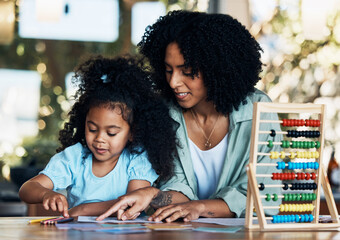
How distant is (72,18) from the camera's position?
5664 millimetres

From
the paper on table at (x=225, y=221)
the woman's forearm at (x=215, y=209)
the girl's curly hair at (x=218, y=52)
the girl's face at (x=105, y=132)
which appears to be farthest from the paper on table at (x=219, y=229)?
the girl's curly hair at (x=218, y=52)

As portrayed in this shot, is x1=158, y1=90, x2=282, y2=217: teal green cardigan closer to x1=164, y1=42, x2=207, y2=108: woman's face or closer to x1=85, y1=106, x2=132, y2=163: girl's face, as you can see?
x1=164, y1=42, x2=207, y2=108: woman's face

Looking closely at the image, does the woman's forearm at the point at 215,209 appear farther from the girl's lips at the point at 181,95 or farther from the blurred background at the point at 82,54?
the blurred background at the point at 82,54

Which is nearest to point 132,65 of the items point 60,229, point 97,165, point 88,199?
point 97,165

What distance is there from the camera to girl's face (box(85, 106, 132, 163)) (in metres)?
2.20

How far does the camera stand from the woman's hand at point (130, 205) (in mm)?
1906

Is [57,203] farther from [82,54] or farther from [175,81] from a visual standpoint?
[82,54]

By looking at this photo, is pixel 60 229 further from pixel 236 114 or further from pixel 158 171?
pixel 236 114

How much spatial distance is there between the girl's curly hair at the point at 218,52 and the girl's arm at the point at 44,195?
2.41ft

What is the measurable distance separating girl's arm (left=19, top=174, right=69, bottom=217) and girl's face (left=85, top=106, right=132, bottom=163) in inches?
8.9

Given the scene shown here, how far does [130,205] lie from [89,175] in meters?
0.38

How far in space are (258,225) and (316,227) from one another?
20 centimetres

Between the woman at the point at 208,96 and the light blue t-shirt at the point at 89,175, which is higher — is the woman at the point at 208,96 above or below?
above

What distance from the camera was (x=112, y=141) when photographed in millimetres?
2213
